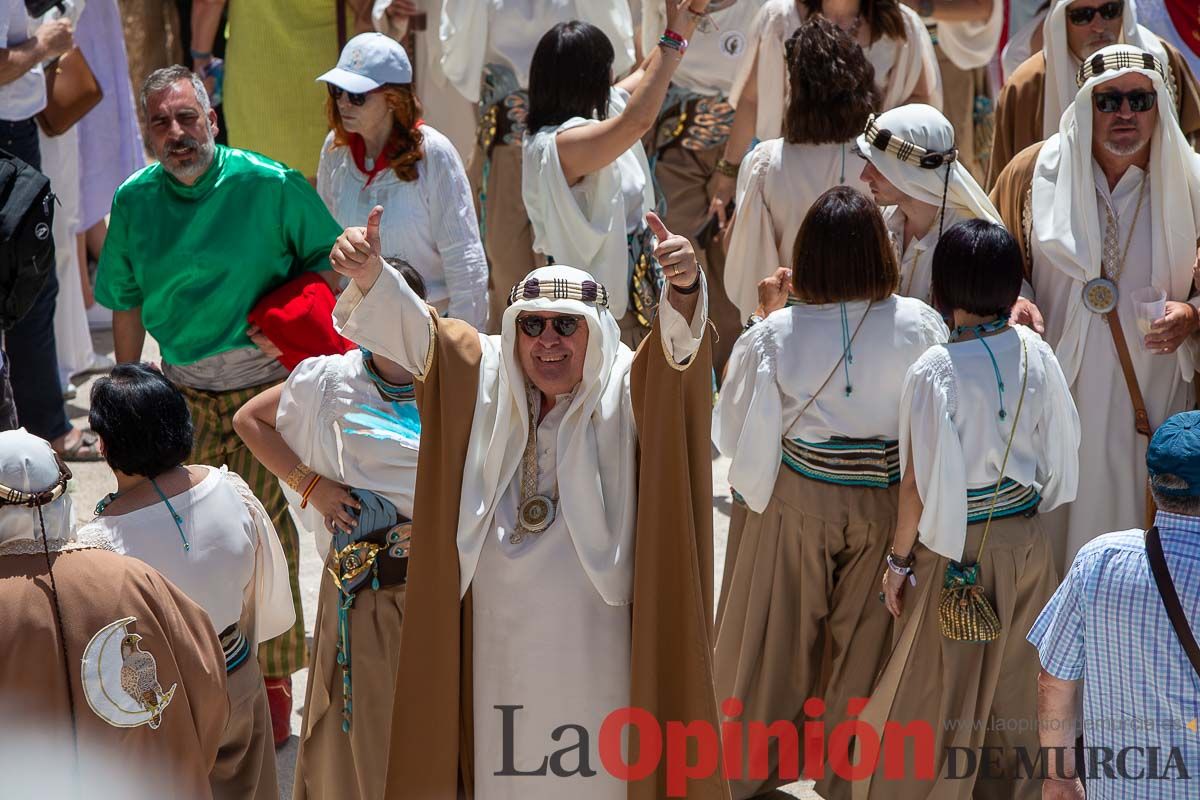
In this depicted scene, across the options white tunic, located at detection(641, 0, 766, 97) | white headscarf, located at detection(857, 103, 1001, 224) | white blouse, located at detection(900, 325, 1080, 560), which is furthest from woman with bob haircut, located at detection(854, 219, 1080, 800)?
white tunic, located at detection(641, 0, 766, 97)

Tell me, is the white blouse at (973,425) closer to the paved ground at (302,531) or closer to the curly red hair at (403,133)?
the paved ground at (302,531)

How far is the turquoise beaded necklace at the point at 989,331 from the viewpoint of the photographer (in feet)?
14.1

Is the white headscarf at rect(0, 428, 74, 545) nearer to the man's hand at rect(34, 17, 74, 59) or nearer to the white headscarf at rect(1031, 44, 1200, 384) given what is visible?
the white headscarf at rect(1031, 44, 1200, 384)

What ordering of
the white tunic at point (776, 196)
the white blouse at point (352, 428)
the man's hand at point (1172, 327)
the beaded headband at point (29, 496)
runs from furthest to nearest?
the white tunic at point (776, 196), the man's hand at point (1172, 327), the white blouse at point (352, 428), the beaded headband at point (29, 496)

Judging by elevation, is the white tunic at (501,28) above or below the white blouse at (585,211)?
above

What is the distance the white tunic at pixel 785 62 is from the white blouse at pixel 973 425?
7.29 feet

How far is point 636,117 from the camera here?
5727 millimetres

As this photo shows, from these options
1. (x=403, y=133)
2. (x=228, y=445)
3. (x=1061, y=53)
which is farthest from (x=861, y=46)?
(x=228, y=445)

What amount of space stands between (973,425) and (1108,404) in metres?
1.01

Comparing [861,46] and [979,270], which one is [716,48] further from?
[979,270]

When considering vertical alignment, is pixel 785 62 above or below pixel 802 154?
above

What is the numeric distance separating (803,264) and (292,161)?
471cm

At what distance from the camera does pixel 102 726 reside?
124 inches

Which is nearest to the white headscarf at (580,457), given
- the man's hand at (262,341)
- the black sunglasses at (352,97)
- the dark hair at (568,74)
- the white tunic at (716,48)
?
the man's hand at (262,341)
